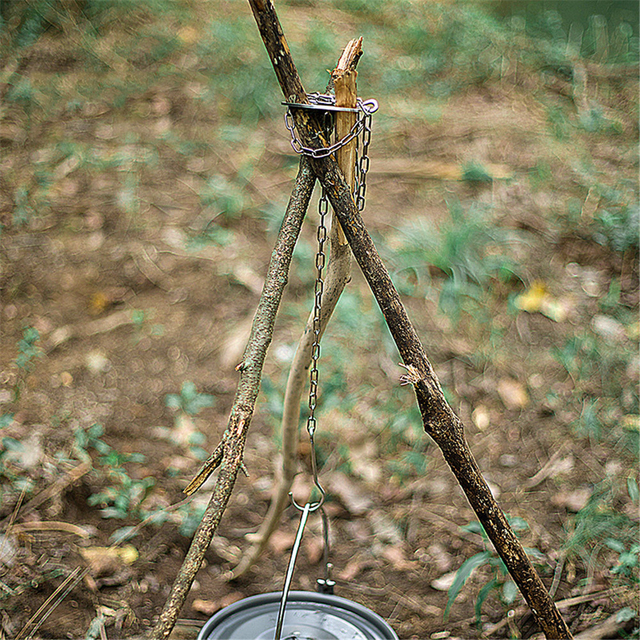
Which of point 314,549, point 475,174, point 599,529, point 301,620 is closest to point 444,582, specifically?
point 314,549

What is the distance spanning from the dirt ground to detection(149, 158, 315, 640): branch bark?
0.79 m

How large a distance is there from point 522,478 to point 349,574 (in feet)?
2.70

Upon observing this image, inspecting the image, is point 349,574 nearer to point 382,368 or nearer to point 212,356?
point 382,368

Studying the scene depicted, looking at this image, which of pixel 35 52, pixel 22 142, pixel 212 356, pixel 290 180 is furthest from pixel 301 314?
pixel 35 52

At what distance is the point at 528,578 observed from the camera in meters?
1.53

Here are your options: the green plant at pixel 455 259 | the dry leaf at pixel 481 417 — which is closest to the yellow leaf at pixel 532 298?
the green plant at pixel 455 259

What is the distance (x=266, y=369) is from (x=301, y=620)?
60.8 inches

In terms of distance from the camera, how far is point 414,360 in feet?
4.78

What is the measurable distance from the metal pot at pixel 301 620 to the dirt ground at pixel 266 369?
0.57 meters

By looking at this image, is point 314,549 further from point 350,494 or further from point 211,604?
point 211,604

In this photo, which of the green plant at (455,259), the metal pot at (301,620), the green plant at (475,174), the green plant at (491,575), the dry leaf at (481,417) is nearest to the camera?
the metal pot at (301,620)

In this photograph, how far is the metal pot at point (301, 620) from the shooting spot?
1447 mm

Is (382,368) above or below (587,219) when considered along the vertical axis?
below

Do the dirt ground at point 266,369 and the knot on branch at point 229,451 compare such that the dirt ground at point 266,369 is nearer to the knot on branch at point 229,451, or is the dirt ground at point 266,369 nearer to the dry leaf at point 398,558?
the dry leaf at point 398,558
